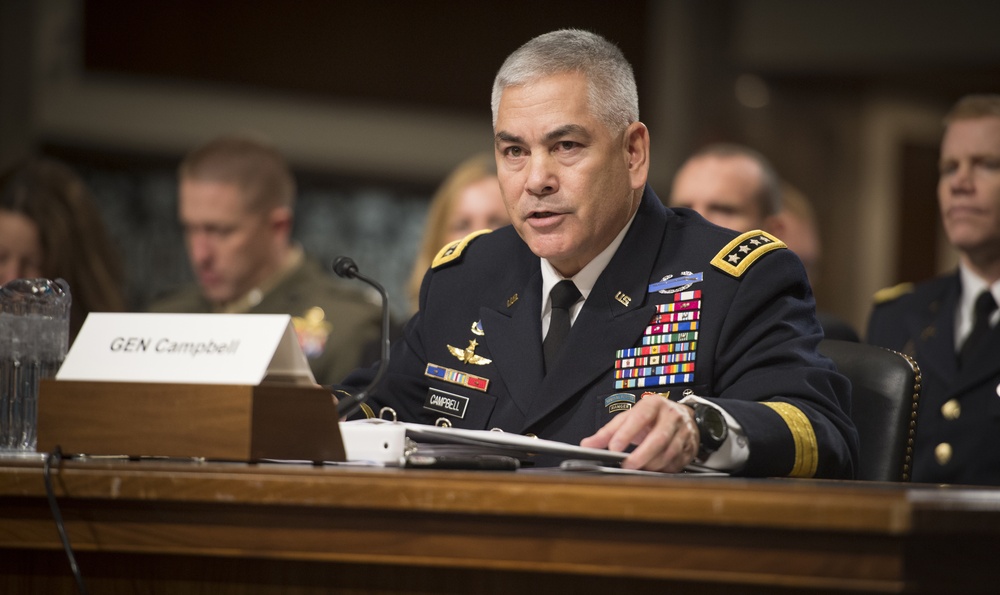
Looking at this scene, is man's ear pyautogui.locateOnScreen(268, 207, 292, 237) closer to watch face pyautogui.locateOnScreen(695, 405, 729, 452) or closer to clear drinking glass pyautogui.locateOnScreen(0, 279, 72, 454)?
clear drinking glass pyautogui.locateOnScreen(0, 279, 72, 454)

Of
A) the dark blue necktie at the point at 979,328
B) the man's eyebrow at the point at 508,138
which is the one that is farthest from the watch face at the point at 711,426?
the dark blue necktie at the point at 979,328

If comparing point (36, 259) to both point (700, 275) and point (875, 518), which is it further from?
point (875, 518)

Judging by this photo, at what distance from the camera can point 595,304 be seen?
2098 millimetres

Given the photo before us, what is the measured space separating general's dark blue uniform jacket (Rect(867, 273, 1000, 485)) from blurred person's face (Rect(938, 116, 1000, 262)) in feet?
0.57

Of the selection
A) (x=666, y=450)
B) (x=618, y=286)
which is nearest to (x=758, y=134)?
(x=618, y=286)

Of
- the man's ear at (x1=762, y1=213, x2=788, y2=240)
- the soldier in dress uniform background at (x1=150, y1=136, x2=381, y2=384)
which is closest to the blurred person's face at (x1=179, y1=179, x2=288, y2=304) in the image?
the soldier in dress uniform background at (x1=150, y1=136, x2=381, y2=384)

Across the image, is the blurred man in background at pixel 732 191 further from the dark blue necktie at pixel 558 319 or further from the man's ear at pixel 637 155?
the dark blue necktie at pixel 558 319

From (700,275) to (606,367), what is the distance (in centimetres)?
22

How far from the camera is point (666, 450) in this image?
1562mm

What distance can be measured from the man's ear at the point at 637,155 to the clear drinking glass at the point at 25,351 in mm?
980

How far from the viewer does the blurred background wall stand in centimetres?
617

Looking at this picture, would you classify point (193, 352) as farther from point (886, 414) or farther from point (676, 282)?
point (886, 414)

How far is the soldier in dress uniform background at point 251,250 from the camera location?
428 centimetres

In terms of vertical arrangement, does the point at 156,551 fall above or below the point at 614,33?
below
